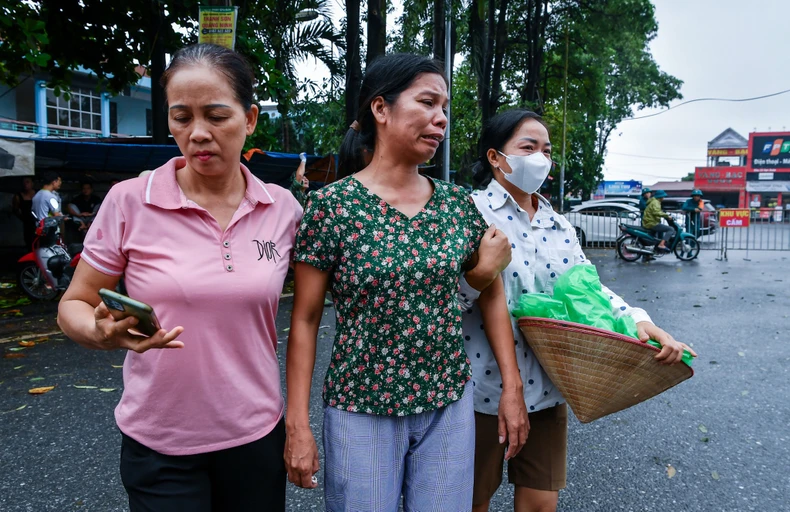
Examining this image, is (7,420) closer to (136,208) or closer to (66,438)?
(66,438)

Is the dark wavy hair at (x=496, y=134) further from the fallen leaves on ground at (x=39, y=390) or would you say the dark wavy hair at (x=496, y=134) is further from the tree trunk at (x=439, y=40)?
the tree trunk at (x=439, y=40)

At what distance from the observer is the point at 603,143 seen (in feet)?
117

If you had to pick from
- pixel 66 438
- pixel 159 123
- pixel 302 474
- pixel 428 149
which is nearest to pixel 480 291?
pixel 428 149

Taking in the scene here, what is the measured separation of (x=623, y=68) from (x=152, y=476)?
25014mm

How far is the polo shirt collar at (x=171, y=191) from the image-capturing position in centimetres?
150

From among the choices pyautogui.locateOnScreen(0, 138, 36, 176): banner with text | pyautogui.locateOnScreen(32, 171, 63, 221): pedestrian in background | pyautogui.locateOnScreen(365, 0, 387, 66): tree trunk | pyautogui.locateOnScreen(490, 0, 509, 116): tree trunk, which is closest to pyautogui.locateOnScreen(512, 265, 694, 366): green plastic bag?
pyautogui.locateOnScreen(365, 0, 387, 66): tree trunk

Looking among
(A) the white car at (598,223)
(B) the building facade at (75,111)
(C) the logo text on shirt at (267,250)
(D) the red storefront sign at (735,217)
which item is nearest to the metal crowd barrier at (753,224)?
(D) the red storefront sign at (735,217)

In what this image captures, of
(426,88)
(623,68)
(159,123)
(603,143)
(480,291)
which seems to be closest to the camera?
(426,88)

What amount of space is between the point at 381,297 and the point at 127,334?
65 centimetres

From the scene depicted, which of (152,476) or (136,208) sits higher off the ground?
(136,208)

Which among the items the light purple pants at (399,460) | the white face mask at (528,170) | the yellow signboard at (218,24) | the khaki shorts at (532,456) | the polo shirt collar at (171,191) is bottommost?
the khaki shorts at (532,456)

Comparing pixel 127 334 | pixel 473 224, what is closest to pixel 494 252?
pixel 473 224

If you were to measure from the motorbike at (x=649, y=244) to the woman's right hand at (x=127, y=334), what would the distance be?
13503mm

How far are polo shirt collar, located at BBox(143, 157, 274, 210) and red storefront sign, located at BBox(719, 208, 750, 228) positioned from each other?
16.9 m
